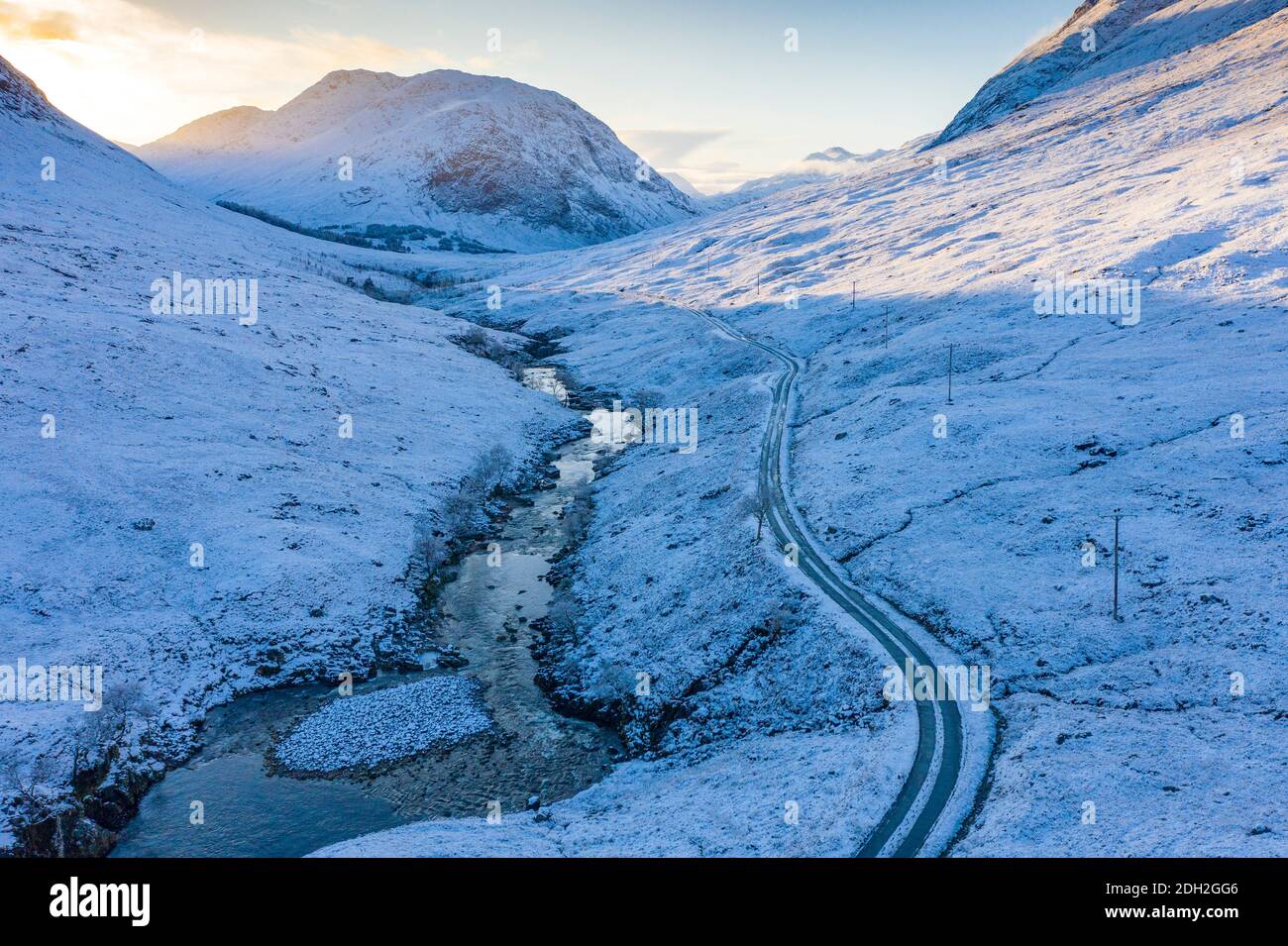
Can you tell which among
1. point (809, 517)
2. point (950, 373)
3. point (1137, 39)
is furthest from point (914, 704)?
point (1137, 39)

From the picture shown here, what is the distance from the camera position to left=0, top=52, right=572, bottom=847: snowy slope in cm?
3659

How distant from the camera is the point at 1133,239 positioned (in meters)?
76.9

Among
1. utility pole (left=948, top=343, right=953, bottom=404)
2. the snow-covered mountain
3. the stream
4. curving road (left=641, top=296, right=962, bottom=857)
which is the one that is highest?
the snow-covered mountain

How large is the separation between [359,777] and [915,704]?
23.4 m

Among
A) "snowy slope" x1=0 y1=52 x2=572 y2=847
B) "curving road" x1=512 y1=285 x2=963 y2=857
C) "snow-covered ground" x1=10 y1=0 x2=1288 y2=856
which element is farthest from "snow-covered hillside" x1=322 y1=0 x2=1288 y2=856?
"snowy slope" x1=0 y1=52 x2=572 y2=847

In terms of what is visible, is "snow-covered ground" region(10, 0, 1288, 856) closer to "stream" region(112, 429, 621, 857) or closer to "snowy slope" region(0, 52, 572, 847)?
"snowy slope" region(0, 52, 572, 847)

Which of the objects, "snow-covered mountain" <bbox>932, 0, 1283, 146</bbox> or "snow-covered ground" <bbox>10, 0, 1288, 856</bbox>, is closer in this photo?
"snow-covered ground" <bbox>10, 0, 1288, 856</bbox>

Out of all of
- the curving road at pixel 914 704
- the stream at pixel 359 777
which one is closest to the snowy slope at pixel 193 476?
the stream at pixel 359 777

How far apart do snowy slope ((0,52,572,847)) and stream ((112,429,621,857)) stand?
182 centimetres

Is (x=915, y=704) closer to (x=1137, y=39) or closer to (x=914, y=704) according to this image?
(x=914, y=704)

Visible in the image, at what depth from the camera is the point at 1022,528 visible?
39469 millimetres

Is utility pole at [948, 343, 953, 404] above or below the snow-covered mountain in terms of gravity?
below

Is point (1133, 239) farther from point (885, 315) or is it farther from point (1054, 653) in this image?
point (1054, 653)

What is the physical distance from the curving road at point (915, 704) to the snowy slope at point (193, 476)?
78.5 ft
